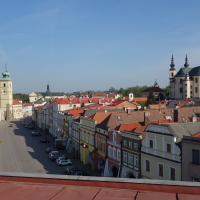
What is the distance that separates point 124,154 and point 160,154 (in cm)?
631

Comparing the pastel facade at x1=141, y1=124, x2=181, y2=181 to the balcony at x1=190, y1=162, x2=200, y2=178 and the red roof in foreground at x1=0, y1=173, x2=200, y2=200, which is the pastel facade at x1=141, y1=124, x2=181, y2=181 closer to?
the balcony at x1=190, y1=162, x2=200, y2=178

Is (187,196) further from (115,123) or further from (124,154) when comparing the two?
(115,123)

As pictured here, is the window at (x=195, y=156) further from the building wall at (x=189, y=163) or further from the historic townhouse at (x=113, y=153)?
the historic townhouse at (x=113, y=153)

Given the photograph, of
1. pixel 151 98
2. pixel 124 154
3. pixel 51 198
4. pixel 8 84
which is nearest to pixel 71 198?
pixel 51 198

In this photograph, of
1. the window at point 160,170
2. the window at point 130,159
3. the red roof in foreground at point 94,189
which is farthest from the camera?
the window at point 130,159

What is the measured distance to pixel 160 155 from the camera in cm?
2289

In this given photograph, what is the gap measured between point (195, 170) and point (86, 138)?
904 inches

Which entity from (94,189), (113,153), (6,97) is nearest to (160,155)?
(113,153)

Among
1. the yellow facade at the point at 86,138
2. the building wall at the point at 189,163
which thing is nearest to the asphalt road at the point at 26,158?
the yellow facade at the point at 86,138

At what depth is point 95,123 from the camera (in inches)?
1462

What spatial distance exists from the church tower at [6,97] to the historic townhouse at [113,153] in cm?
10145

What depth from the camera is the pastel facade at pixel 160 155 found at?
70.4 ft

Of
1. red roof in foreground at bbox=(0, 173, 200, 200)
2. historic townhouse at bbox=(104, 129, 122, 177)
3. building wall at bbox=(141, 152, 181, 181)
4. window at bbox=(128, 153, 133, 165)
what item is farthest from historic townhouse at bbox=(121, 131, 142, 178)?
red roof in foreground at bbox=(0, 173, 200, 200)

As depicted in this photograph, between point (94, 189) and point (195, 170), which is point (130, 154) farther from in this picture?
point (94, 189)
